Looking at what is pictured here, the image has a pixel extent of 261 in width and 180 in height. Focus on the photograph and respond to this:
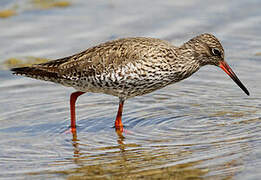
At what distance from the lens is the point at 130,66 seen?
9492 mm

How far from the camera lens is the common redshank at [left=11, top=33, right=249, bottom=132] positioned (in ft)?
31.2

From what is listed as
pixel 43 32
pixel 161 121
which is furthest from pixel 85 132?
pixel 43 32

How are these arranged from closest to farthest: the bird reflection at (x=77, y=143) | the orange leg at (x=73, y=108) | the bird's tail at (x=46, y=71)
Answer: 1. the bird reflection at (x=77, y=143)
2. the orange leg at (x=73, y=108)
3. the bird's tail at (x=46, y=71)

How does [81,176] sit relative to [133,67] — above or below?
below

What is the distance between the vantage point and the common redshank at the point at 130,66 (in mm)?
9516

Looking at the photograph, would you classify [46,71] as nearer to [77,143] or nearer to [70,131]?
[70,131]

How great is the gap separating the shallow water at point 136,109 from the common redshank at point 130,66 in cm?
59

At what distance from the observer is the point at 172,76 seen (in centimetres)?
969

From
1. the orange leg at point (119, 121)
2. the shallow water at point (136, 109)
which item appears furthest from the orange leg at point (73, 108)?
the orange leg at point (119, 121)

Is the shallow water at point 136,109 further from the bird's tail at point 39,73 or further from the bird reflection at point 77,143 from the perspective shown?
A: the bird's tail at point 39,73

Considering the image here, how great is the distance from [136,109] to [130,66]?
4.78ft

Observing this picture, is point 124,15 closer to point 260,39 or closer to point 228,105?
point 260,39

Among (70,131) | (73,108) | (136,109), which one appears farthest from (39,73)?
(136,109)

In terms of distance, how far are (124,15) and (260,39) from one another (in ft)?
12.3
